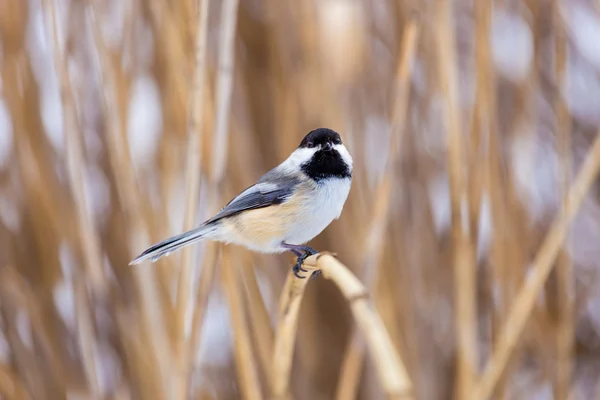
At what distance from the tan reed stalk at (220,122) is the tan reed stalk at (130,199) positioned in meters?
0.12

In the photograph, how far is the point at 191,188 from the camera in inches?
25.2

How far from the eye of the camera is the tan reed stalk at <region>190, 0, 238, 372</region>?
0.63 m

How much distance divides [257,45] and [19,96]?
0.34m

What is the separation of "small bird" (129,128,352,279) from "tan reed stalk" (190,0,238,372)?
0.07m

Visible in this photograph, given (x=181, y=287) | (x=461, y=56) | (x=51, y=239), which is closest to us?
(x=181, y=287)

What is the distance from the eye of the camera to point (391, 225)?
88 centimetres

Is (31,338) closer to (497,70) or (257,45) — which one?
(257,45)

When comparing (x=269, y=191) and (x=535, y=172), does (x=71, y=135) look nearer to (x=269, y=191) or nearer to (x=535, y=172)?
(x=269, y=191)

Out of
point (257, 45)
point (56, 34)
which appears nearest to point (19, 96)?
point (56, 34)

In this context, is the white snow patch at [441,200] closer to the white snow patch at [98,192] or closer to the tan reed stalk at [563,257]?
the tan reed stalk at [563,257]

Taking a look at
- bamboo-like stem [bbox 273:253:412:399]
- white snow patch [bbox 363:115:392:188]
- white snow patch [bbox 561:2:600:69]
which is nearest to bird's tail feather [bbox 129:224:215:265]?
bamboo-like stem [bbox 273:253:412:399]

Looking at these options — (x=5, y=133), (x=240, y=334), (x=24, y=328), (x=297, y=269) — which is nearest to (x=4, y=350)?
(x=24, y=328)

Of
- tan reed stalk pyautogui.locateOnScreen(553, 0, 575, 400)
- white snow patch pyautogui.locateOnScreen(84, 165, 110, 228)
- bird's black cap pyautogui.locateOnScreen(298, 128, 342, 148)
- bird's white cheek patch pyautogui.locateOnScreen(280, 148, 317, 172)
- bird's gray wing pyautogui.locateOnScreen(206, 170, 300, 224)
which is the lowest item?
tan reed stalk pyautogui.locateOnScreen(553, 0, 575, 400)

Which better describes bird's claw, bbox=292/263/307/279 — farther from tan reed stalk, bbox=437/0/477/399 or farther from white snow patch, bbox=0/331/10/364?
white snow patch, bbox=0/331/10/364
